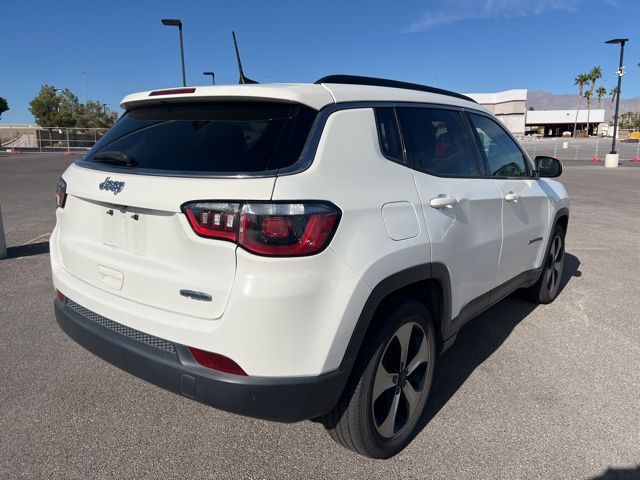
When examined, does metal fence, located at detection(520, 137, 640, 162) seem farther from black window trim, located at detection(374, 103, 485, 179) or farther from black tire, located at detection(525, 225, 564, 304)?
black window trim, located at detection(374, 103, 485, 179)

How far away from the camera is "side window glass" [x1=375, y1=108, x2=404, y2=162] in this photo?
2.57 meters

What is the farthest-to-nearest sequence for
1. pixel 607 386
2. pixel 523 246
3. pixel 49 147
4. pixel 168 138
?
pixel 49 147 < pixel 523 246 < pixel 607 386 < pixel 168 138

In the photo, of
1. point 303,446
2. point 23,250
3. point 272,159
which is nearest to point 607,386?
point 303,446

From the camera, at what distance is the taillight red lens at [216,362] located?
210 centimetres

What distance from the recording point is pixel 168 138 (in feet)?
→ 8.16

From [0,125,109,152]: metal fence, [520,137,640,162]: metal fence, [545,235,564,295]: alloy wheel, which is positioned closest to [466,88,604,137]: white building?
[520,137,640,162]: metal fence

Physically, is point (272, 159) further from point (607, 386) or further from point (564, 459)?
point (607, 386)

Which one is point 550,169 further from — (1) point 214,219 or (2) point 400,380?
(1) point 214,219

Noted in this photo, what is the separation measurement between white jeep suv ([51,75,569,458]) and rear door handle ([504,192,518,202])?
0.65m

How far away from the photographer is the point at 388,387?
2.61 m

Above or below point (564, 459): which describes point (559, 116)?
above

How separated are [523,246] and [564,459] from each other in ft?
5.77

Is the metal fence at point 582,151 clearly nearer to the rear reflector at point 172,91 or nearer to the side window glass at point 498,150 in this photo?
the side window glass at point 498,150

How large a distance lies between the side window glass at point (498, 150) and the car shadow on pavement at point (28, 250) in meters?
5.59
